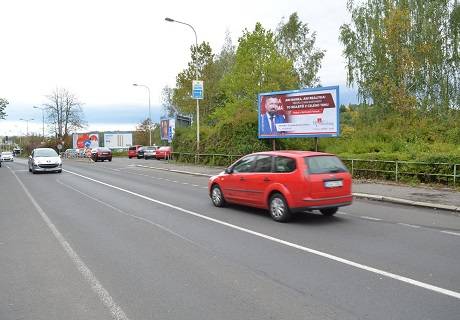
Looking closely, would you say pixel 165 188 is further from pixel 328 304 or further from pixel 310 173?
pixel 328 304

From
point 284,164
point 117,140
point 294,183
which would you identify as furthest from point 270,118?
point 117,140

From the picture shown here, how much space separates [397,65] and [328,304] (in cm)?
3201

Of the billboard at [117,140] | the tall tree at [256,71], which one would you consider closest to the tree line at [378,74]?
the tall tree at [256,71]

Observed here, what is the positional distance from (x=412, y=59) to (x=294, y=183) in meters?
27.2

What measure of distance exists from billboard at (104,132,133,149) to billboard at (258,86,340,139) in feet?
192

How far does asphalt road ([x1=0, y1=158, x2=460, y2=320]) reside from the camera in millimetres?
4812

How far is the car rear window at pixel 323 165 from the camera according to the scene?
9930 millimetres

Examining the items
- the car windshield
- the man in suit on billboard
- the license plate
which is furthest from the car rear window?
the car windshield

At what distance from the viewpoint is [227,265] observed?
646 centimetres

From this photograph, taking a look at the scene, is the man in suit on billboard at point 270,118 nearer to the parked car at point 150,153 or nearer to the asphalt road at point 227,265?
the asphalt road at point 227,265

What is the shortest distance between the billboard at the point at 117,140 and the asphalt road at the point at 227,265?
71.1 m

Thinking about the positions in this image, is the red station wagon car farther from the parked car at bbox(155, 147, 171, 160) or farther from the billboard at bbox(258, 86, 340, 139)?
the parked car at bbox(155, 147, 171, 160)

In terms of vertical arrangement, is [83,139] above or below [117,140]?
above

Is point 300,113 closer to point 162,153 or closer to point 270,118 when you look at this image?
point 270,118
